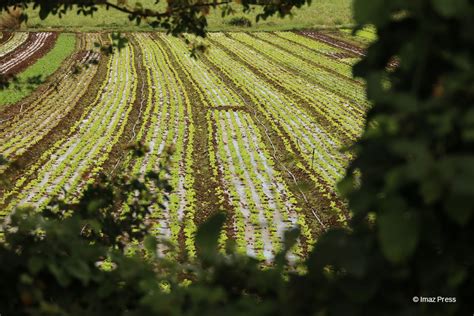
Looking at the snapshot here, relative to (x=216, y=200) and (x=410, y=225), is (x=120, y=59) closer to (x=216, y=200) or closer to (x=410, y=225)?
(x=216, y=200)

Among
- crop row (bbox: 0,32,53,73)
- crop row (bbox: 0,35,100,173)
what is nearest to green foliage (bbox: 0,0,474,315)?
crop row (bbox: 0,35,100,173)

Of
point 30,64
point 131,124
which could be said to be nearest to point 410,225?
point 131,124

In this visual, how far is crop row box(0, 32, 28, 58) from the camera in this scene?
116ft

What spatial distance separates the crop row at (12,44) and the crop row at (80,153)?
13908 millimetres

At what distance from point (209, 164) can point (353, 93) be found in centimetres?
1299

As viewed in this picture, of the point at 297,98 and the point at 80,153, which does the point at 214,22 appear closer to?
the point at 297,98

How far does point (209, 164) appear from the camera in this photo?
14844mm

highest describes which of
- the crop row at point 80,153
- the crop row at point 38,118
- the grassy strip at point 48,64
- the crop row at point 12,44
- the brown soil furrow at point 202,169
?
the crop row at point 12,44

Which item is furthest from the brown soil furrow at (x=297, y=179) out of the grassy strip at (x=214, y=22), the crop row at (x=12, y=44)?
the grassy strip at (x=214, y=22)

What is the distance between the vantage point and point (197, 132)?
1836cm

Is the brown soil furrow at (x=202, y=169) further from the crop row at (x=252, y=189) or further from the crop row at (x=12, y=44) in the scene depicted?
the crop row at (x=12, y=44)

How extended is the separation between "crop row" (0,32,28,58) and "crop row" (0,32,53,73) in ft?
2.07

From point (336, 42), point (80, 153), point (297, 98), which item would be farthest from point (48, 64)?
point (336, 42)

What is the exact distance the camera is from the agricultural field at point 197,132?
11.0 meters
